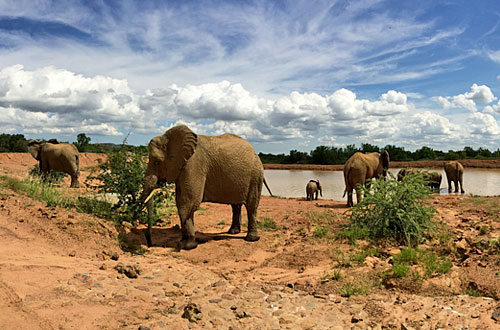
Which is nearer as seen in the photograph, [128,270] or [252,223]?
[128,270]

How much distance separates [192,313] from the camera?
147 inches

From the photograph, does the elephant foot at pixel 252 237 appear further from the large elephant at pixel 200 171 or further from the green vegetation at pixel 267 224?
the green vegetation at pixel 267 224

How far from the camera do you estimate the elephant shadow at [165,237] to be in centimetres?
706

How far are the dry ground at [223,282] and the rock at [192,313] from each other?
0.02 m

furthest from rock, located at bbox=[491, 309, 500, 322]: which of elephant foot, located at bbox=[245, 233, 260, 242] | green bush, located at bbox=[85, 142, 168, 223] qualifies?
green bush, located at bbox=[85, 142, 168, 223]

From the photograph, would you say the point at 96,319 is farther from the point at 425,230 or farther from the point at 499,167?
the point at 499,167

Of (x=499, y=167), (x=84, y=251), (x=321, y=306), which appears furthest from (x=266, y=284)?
(x=499, y=167)

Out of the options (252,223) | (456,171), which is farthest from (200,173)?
(456,171)

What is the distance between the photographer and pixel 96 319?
11.1ft

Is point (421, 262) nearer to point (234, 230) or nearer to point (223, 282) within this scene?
point (223, 282)

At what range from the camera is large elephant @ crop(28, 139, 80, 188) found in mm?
14719

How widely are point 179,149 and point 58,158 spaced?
1039cm

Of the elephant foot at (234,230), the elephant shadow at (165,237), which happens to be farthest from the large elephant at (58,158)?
the elephant foot at (234,230)

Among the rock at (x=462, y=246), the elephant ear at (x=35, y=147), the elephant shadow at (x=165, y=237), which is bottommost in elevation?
the elephant shadow at (x=165, y=237)
